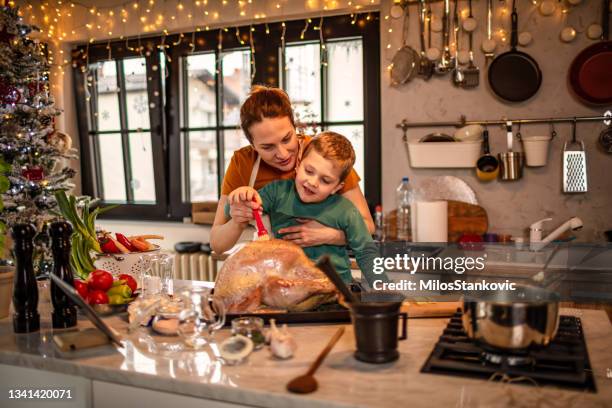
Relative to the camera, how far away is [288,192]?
171 centimetres

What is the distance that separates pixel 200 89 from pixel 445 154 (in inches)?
73.1

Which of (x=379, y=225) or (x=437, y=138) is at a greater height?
(x=437, y=138)

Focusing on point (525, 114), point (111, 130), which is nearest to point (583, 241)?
point (525, 114)

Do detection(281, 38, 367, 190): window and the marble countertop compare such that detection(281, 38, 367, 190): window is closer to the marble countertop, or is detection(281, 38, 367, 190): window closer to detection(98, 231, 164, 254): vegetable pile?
detection(98, 231, 164, 254): vegetable pile

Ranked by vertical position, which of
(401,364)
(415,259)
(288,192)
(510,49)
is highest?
(510,49)

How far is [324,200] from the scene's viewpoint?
1.70 metres

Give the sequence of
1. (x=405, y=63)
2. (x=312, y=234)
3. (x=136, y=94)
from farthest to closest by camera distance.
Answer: (x=136, y=94) → (x=405, y=63) → (x=312, y=234)

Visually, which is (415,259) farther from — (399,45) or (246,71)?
(246,71)

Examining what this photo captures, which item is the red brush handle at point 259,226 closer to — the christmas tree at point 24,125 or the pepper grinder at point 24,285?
the pepper grinder at point 24,285

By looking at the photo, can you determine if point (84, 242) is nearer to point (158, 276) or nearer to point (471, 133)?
point (158, 276)

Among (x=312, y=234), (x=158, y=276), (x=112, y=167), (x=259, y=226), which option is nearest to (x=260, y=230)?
(x=259, y=226)

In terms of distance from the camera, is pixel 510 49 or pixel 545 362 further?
pixel 510 49

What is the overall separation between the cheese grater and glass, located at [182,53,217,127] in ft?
7.59

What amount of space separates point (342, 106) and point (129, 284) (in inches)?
90.4
